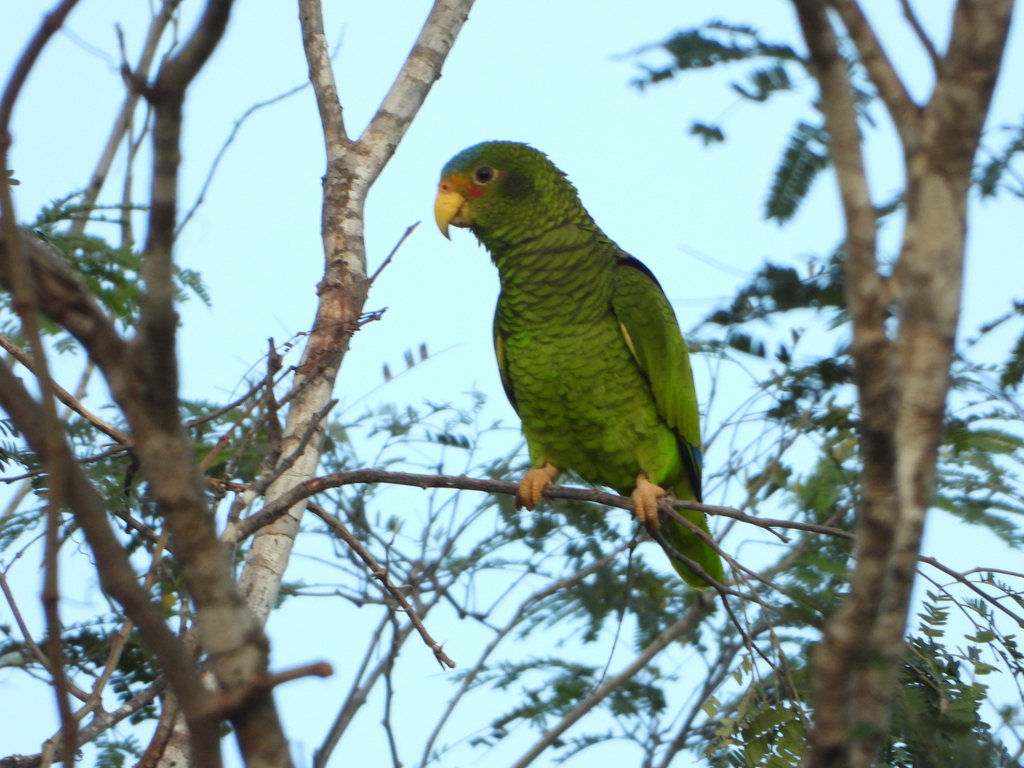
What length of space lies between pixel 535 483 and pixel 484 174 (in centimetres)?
104

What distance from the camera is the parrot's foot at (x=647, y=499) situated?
2.75m

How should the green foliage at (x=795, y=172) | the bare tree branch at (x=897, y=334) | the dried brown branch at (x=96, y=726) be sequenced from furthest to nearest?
the green foliage at (x=795, y=172), the dried brown branch at (x=96, y=726), the bare tree branch at (x=897, y=334)

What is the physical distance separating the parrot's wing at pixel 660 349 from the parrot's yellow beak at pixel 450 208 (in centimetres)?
54

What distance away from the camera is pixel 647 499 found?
283cm

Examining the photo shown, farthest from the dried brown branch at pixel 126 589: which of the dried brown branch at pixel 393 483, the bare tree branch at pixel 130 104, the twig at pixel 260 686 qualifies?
the bare tree branch at pixel 130 104

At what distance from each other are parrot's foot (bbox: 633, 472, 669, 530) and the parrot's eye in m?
1.08

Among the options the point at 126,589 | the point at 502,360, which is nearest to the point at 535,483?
the point at 502,360

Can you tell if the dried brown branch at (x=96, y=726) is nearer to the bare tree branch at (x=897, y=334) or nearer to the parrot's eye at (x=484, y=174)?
the bare tree branch at (x=897, y=334)

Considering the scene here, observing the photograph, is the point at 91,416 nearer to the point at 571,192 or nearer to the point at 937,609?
the point at 937,609

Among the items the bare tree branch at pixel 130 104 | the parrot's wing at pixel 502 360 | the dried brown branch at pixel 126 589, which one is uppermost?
the bare tree branch at pixel 130 104

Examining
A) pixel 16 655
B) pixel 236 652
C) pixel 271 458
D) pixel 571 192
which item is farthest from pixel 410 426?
pixel 236 652

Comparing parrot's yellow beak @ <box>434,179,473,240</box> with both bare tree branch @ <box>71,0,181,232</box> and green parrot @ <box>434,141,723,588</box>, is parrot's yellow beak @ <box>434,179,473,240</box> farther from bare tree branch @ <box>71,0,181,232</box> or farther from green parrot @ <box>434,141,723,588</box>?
bare tree branch @ <box>71,0,181,232</box>

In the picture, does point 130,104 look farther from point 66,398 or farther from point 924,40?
point 924,40

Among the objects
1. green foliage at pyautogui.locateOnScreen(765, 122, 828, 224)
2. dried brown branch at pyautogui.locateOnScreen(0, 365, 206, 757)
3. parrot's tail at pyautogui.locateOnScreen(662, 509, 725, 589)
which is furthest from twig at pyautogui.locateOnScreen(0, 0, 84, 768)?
parrot's tail at pyautogui.locateOnScreen(662, 509, 725, 589)
